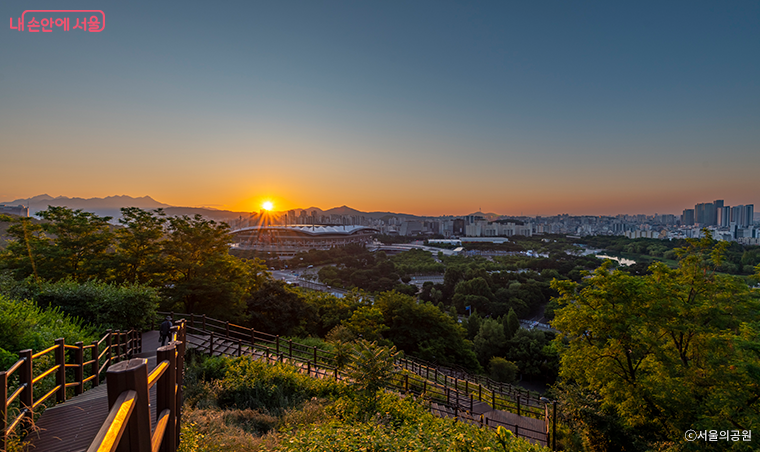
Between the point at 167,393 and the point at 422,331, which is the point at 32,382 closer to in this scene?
the point at 167,393

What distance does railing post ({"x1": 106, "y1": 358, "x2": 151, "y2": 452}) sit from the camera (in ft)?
4.68

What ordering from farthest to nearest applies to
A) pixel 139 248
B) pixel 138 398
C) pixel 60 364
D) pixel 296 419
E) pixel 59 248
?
pixel 139 248, pixel 59 248, pixel 296 419, pixel 60 364, pixel 138 398

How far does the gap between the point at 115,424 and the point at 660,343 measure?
12.3m

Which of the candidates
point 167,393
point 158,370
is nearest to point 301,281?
point 167,393

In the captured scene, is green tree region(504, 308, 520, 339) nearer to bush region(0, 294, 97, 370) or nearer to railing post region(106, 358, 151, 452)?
bush region(0, 294, 97, 370)

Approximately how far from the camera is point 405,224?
535 feet

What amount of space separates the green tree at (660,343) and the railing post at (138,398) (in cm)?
1079

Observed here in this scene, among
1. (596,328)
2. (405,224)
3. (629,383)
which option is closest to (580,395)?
(629,383)

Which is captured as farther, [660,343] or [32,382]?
[660,343]

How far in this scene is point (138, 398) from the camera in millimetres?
1474

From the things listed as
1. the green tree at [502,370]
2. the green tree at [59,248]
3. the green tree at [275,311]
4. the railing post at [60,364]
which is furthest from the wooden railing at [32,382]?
the green tree at [502,370]

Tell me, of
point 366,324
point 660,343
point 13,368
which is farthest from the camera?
point 366,324

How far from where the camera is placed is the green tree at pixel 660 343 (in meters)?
8.31

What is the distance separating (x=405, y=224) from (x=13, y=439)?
161192 mm
